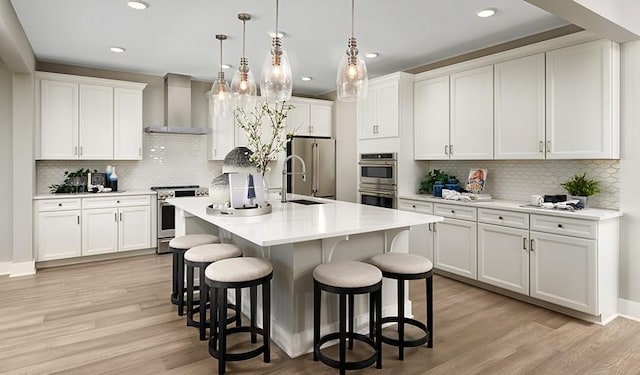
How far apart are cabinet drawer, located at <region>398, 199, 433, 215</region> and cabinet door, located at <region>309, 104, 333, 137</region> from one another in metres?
2.42

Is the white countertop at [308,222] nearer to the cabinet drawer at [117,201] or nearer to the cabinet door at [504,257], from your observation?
the cabinet door at [504,257]

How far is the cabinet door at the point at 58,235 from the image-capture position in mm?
4746

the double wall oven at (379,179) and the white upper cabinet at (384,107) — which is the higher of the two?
the white upper cabinet at (384,107)

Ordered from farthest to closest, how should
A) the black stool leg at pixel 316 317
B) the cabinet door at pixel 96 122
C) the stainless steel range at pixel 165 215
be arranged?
the stainless steel range at pixel 165 215
the cabinet door at pixel 96 122
the black stool leg at pixel 316 317

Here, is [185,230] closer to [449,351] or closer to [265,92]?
[265,92]

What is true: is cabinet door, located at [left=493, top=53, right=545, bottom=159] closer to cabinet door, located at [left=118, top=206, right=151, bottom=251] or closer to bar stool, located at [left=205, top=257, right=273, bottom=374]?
bar stool, located at [left=205, top=257, right=273, bottom=374]

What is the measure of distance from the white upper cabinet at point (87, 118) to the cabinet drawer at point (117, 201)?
551 millimetres

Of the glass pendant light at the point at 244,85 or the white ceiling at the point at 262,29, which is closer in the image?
the white ceiling at the point at 262,29

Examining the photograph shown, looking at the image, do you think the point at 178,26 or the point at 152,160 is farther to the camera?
the point at 152,160

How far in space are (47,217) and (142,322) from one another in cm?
256

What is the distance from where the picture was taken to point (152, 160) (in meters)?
5.86

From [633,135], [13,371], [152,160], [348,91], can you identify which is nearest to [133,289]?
[13,371]

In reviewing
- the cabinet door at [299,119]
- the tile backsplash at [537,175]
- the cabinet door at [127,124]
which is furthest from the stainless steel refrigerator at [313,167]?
the cabinet door at [127,124]

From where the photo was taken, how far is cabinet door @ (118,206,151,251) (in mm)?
5238
